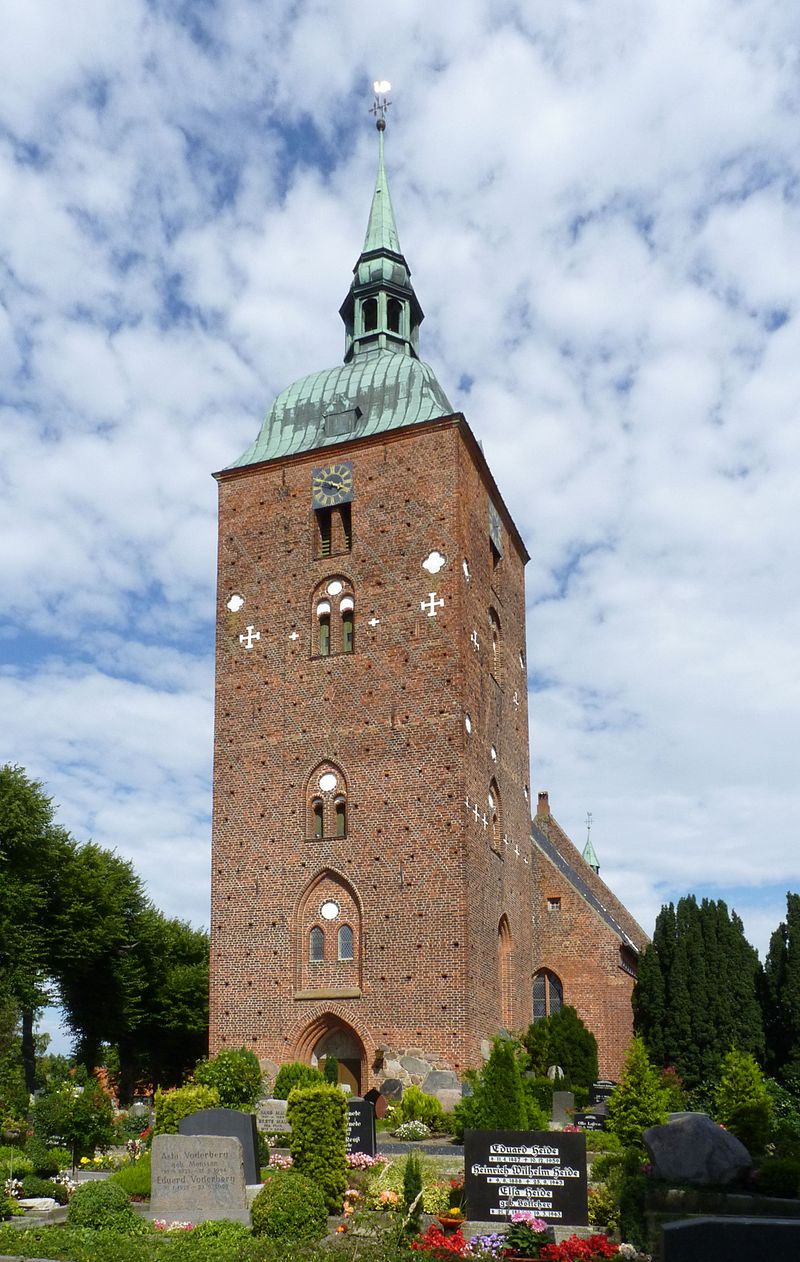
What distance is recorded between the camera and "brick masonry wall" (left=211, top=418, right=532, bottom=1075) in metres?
26.2

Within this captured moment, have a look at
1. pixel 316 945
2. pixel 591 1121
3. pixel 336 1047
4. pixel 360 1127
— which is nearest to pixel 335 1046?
pixel 336 1047

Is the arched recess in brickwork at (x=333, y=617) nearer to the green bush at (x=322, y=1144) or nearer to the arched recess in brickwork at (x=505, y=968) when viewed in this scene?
the arched recess in brickwork at (x=505, y=968)

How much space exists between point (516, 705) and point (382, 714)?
251 inches

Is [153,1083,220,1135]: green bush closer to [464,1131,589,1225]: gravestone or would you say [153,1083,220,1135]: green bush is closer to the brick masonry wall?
the brick masonry wall

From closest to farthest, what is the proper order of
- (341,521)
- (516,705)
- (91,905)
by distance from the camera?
(341,521) < (516,705) < (91,905)

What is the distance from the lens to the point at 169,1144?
637 inches

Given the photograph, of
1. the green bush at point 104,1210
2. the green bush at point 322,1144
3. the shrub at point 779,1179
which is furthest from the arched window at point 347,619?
the shrub at point 779,1179

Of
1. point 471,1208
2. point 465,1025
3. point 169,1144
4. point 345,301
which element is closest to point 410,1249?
point 471,1208

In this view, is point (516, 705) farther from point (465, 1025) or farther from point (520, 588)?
point (465, 1025)

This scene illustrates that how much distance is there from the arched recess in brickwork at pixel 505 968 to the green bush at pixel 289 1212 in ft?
47.3

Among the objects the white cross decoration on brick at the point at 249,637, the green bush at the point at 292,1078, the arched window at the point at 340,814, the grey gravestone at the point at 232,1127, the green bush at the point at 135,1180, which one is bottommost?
the green bush at the point at 135,1180

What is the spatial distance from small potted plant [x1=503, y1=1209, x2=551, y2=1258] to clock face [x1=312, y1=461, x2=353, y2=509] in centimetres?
1943

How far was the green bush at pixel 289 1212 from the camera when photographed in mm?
14125

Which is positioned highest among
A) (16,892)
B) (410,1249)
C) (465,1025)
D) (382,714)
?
(382,714)
